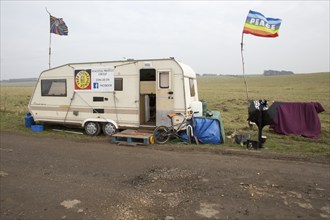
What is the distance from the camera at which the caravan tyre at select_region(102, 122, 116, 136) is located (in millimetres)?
9891

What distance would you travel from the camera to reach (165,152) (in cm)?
767

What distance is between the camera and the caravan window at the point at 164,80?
9.20 m

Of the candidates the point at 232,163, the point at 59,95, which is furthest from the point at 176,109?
the point at 59,95

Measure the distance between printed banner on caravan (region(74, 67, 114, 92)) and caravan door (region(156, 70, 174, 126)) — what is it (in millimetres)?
1863

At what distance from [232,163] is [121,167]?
2.72 metres

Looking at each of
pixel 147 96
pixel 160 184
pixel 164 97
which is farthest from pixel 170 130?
pixel 160 184

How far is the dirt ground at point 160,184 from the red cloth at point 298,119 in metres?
3.31

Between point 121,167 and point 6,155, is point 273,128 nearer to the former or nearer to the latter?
point 121,167

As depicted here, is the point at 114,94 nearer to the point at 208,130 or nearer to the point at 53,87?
the point at 53,87

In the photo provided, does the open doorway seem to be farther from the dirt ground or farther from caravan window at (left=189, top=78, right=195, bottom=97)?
the dirt ground

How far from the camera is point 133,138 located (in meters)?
8.78

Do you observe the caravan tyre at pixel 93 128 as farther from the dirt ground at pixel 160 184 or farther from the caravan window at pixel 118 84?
the dirt ground at pixel 160 184

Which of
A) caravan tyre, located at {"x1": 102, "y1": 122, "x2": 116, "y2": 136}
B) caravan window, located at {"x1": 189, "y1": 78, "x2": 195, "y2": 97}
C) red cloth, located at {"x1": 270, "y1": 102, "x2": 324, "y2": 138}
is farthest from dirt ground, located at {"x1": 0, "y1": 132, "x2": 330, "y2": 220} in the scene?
red cloth, located at {"x1": 270, "y1": 102, "x2": 324, "y2": 138}

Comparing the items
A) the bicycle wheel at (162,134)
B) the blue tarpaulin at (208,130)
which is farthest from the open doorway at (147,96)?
the blue tarpaulin at (208,130)
